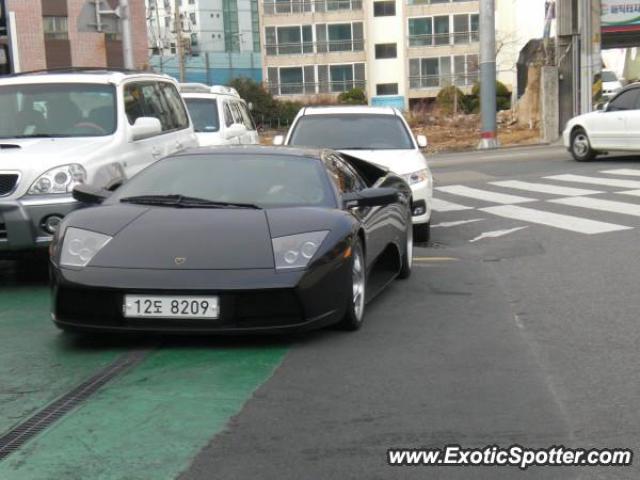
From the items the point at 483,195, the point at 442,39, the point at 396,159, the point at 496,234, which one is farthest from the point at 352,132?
the point at 442,39

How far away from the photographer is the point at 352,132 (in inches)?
472

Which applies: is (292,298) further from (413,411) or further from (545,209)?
(545,209)

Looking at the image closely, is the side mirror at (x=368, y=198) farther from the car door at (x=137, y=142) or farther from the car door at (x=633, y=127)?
the car door at (x=633, y=127)

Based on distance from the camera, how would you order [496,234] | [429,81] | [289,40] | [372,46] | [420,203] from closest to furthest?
1. [420,203]
2. [496,234]
3. [429,81]
4. [372,46]
5. [289,40]

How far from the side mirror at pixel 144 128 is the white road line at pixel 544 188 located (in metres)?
7.48

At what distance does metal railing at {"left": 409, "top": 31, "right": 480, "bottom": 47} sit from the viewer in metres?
72.0

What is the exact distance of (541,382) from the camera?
17.1 ft

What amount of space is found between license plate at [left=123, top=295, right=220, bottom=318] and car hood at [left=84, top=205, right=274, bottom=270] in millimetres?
192

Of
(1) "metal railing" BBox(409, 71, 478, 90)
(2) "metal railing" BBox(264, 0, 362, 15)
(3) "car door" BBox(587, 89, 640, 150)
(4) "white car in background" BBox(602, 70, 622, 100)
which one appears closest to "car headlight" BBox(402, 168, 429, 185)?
(3) "car door" BBox(587, 89, 640, 150)

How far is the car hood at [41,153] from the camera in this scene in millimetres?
8109

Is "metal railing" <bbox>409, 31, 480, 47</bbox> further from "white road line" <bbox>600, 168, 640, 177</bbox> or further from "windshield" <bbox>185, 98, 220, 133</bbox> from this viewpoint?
"windshield" <bbox>185, 98, 220, 133</bbox>

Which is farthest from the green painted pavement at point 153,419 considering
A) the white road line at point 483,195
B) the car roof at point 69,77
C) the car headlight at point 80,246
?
the white road line at point 483,195

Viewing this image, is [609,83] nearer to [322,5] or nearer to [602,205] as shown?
[322,5]

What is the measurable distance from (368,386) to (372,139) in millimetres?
6976
